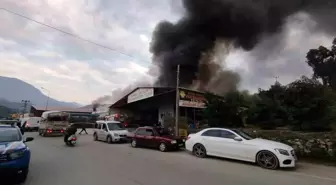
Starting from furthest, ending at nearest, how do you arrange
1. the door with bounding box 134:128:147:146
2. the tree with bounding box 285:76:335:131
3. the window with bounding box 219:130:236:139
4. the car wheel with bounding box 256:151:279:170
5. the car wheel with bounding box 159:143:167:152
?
the door with bounding box 134:128:147:146 < the car wheel with bounding box 159:143:167:152 < the tree with bounding box 285:76:335:131 < the window with bounding box 219:130:236:139 < the car wheel with bounding box 256:151:279:170

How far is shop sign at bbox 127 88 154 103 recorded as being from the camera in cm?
2652

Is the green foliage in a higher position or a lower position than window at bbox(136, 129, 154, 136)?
higher

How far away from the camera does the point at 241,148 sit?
9.67 meters

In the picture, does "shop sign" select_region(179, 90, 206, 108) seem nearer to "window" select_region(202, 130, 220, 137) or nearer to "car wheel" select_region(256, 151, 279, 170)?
"window" select_region(202, 130, 220, 137)

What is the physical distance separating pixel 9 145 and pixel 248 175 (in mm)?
6444

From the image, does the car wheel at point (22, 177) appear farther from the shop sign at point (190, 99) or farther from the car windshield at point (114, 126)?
the shop sign at point (190, 99)

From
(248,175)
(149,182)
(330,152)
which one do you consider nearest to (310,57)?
(330,152)

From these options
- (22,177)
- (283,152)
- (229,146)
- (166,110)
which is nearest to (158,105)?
(166,110)

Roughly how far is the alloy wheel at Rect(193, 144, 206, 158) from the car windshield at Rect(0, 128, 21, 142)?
23.1 ft

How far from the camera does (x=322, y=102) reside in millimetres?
13031

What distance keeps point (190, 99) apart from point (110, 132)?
9.54 meters

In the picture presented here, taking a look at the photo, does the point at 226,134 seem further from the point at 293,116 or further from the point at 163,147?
the point at 293,116

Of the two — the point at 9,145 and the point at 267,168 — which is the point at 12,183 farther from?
the point at 267,168

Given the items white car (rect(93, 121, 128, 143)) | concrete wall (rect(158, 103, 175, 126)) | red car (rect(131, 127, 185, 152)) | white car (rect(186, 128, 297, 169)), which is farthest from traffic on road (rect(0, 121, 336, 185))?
concrete wall (rect(158, 103, 175, 126))
